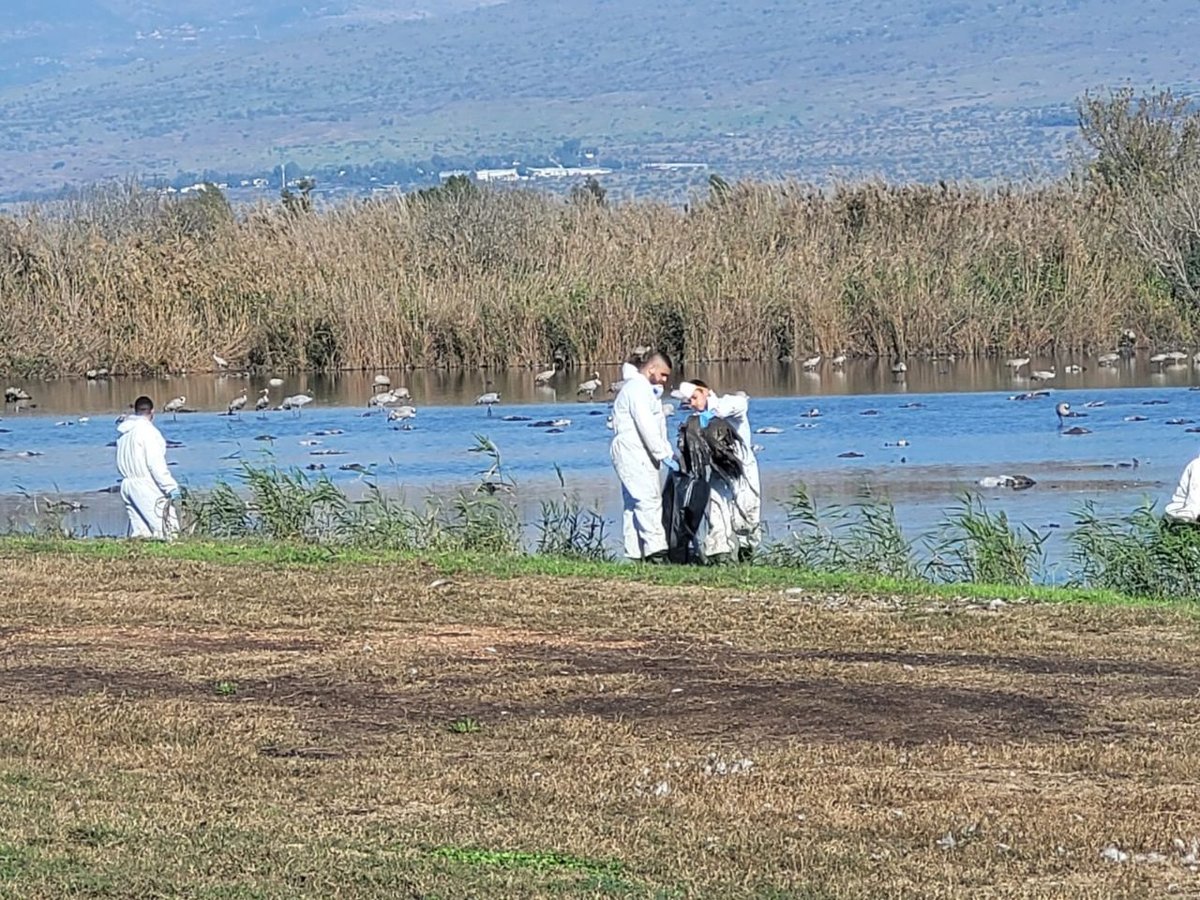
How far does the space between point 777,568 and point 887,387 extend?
2090cm

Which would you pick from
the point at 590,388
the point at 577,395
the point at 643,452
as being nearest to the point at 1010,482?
the point at 643,452

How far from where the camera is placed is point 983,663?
12.6 meters

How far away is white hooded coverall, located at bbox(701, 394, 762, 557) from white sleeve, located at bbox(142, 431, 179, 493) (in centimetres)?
474

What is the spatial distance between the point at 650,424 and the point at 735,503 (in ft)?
2.78

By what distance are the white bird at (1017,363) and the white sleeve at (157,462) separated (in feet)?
72.0

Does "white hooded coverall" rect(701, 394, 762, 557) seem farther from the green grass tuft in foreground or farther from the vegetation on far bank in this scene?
the vegetation on far bank

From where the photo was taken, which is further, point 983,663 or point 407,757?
point 983,663

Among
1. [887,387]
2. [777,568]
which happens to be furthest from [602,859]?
[887,387]

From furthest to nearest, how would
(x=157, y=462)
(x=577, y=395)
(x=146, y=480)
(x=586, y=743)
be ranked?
(x=577, y=395) < (x=146, y=480) < (x=157, y=462) < (x=586, y=743)

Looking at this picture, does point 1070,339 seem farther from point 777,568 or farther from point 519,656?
point 519,656

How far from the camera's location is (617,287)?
136 feet

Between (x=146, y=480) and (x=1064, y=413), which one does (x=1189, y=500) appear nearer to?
(x=146, y=480)

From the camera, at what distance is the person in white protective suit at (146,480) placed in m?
19.2

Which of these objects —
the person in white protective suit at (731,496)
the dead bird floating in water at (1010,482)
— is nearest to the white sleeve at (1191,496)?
the person in white protective suit at (731,496)
